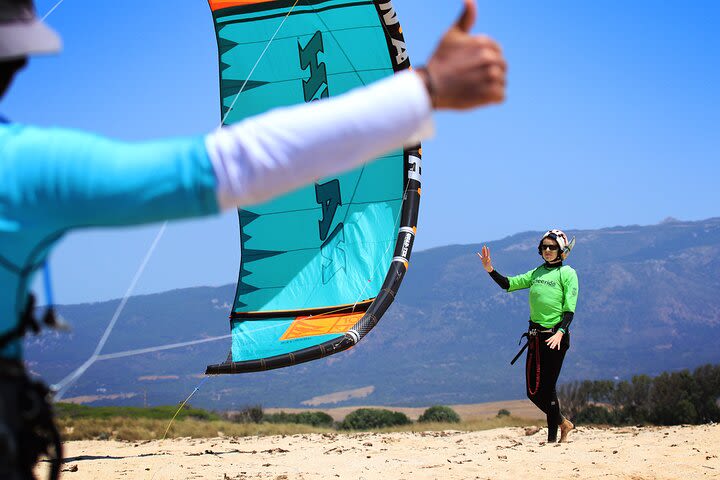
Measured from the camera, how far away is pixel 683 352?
146 m

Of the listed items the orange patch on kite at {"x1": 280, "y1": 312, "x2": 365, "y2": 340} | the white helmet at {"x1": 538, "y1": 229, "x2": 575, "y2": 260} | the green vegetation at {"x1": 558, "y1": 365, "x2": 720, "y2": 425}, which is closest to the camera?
the orange patch on kite at {"x1": 280, "y1": 312, "x2": 365, "y2": 340}

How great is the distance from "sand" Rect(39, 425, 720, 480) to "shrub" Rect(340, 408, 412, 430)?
5.35m

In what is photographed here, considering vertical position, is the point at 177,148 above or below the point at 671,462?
above

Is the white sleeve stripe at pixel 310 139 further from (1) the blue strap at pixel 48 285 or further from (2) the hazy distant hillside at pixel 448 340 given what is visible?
(2) the hazy distant hillside at pixel 448 340

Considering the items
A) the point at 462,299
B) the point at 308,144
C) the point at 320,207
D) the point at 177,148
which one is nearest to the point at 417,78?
the point at 308,144

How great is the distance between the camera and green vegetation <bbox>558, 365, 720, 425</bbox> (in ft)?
39.4

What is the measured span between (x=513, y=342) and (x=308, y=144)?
532ft

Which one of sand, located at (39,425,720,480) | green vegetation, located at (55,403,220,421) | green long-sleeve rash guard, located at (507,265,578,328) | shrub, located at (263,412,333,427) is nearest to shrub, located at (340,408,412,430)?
shrub, located at (263,412,333,427)

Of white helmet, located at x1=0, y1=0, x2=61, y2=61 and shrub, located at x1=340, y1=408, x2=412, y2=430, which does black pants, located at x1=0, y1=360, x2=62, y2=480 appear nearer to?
white helmet, located at x1=0, y1=0, x2=61, y2=61

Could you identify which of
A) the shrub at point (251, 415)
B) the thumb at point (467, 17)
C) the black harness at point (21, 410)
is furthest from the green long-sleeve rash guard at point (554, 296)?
the shrub at point (251, 415)

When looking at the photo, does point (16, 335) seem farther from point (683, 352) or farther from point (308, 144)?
point (683, 352)

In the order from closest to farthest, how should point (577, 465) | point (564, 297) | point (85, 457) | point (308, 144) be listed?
point (308, 144), point (577, 465), point (564, 297), point (85, 457)

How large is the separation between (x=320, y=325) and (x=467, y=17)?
6.10 meters

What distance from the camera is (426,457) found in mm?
7426
